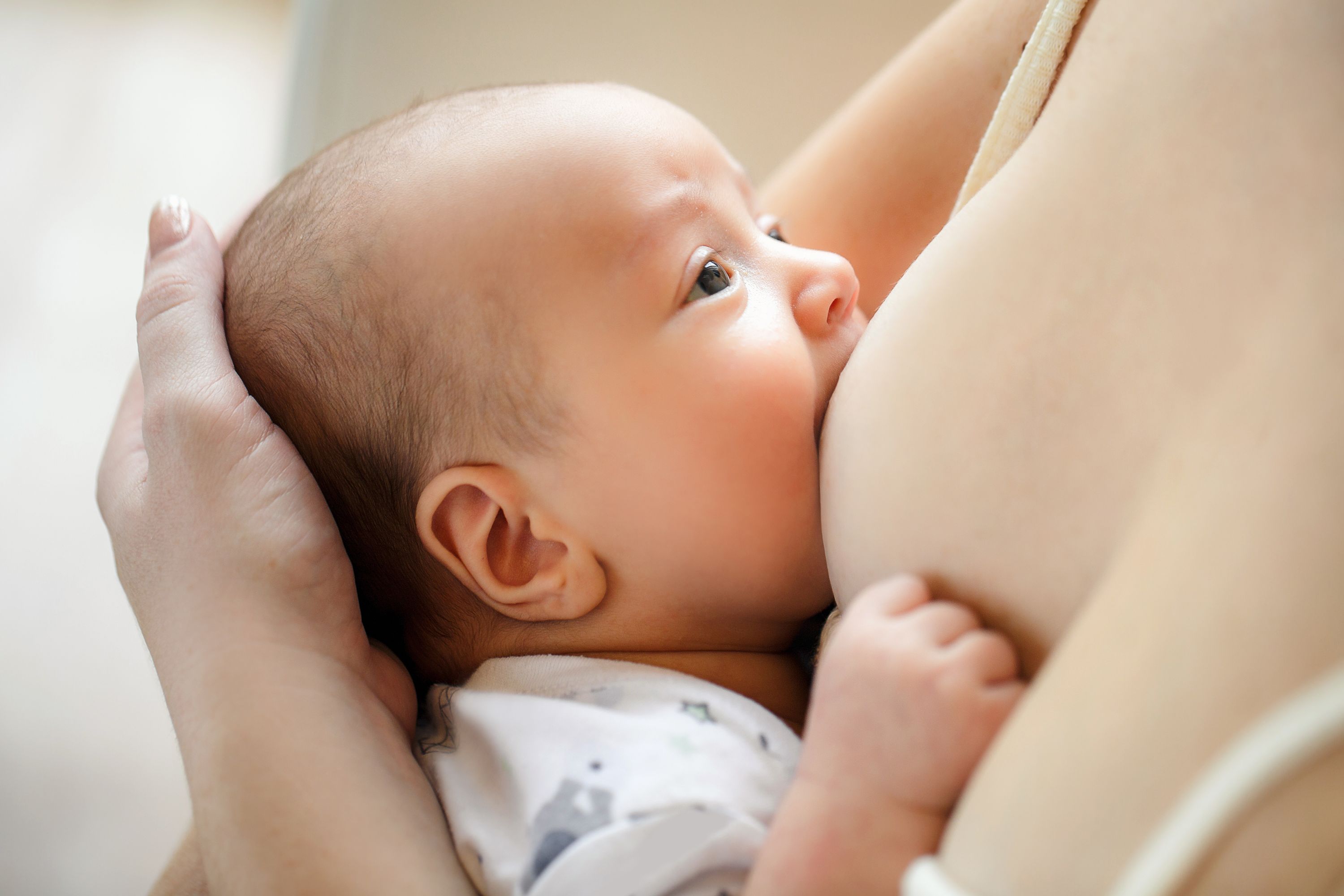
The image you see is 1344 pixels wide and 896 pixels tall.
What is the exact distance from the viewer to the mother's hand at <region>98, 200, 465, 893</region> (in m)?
0.61

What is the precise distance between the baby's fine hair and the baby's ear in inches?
0.8

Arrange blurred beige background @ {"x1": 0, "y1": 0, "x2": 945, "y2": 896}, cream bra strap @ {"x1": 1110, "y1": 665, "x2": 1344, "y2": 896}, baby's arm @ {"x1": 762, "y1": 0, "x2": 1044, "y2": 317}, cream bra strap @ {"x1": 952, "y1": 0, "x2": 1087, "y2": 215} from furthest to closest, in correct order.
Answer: blurred beige background @ {"x1": 0, "y1": 0, "x2": 945, "y2": 896} < baby's arm @ {"x1": 762, "y1": 0, "x2": 1044, "y2": 317} < cream bra strap @ {"x1": 952, "y1": 0, "x2": 1087, "y2": 215} < cream bra strap @ {"x1": 1110, "y1": 665, "x2": 1344, "y2": 896}

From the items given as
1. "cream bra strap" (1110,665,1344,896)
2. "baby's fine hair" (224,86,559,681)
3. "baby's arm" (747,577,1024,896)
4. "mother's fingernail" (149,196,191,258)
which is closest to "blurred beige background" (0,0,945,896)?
"mother's fingernail" (149,196,191,258)

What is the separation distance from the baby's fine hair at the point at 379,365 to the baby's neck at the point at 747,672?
0.15 meters

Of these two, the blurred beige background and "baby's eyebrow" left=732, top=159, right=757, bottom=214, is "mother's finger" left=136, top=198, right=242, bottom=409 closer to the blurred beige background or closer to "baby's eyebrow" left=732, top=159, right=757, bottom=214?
the blurred beige background

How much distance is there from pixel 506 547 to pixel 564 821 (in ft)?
0.73

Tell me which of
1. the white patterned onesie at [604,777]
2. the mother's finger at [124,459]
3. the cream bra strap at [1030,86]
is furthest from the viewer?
the mother's finger at [124,459]

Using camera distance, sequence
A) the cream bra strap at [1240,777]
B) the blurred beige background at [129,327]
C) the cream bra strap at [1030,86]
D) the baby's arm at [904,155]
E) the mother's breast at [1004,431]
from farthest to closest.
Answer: the blurred beige background at [129,327] → the baby's arm at [904,155] → the cream bra strap at [1030,86] → the mother's breast at [1004,431] → the cream bra strap at [1240,777]

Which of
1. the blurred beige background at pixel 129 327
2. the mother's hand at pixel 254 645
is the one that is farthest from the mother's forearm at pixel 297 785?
the blurred beige background at pixel 129 327

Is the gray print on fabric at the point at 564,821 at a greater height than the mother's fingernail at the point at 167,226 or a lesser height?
lesser

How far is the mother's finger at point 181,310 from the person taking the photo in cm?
76

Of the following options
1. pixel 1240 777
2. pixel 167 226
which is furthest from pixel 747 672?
pixel 167 226

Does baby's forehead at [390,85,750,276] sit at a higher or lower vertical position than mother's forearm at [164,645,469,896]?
higher

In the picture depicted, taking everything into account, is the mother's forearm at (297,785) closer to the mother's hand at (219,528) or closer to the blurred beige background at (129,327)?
the mother's hand at (219,528)
